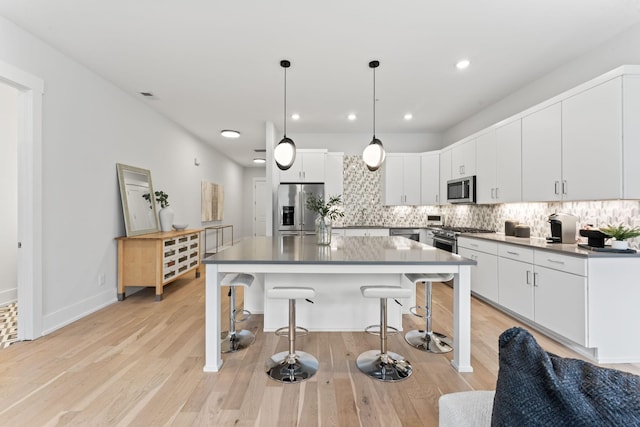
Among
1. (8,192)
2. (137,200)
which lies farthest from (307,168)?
(8,192)

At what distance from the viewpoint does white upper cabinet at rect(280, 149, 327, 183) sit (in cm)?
561

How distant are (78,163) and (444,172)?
537cm

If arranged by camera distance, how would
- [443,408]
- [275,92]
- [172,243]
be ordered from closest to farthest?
[443,408] → [275,92] → [172,243]

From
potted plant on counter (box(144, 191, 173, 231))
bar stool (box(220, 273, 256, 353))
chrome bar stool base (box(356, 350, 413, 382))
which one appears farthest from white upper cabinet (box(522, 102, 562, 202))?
potted plant on counter (box(144, 191, 173, 231))

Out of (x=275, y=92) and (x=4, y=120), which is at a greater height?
(x=275, y=92)

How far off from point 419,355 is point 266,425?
1420 millimetres

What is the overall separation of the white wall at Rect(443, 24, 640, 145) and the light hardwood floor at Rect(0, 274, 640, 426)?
8.75ft

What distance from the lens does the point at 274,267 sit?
223 cm

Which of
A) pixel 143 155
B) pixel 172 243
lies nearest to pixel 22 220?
pixel 172 243

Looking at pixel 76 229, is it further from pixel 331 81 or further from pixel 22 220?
pixel 331 81

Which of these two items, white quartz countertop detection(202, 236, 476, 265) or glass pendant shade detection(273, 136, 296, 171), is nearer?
white quartz countertop detection(202, 236, 476, 265)

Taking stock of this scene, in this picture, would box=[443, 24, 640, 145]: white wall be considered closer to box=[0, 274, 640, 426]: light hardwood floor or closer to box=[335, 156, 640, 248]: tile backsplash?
box=[335, 156, 640, 248]: tile backsplash

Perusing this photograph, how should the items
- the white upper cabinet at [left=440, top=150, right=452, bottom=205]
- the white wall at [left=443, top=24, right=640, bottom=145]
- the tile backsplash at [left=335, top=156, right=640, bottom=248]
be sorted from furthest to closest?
the white upper cabinet at [left=440, top=150, right=452, bottom=205], the tile backsplash at [left=335, top=156, right=640, bottom=248], the white wall at [left=443, top=24, right=640, bottom=145]

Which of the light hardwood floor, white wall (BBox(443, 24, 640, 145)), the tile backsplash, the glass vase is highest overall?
white wall (BBox(443, 24, 640, 145))
